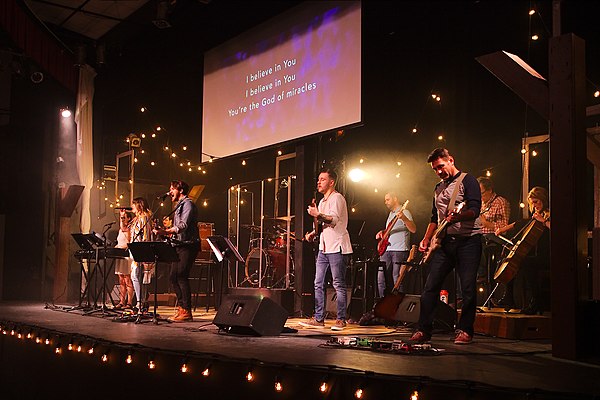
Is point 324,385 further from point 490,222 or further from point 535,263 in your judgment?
point 490,222

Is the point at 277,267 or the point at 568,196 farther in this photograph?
the point at 277,267

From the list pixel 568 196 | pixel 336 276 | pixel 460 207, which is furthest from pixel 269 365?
pixel 336 276

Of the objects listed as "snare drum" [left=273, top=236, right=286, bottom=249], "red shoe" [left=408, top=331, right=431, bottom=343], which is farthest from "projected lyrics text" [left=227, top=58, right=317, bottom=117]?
"red shoe" [left=408, top=331, right=431, bottom=343]

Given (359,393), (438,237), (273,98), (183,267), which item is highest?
(273,98)

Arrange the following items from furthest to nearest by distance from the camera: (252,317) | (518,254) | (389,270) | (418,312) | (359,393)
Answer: (389,270)
(518,254)
(418,312)
(252,317)
(359,393)

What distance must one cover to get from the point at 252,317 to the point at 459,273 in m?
1.98

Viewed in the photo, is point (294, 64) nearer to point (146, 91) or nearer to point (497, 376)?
point (146, 91)

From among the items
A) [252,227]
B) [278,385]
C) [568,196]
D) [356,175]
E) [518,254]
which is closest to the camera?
[278,385]

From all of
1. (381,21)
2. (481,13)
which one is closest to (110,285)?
(381,21)

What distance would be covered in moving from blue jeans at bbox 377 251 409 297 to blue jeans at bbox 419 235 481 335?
134 inches

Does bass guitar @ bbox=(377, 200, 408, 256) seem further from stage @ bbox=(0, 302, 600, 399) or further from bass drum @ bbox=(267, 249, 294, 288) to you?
bass drum @ bbox=(267, 249, 294, 288)

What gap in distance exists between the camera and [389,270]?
9.36 metres

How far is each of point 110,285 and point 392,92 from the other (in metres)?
→ 6.88

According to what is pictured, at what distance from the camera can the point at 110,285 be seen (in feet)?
42.6
